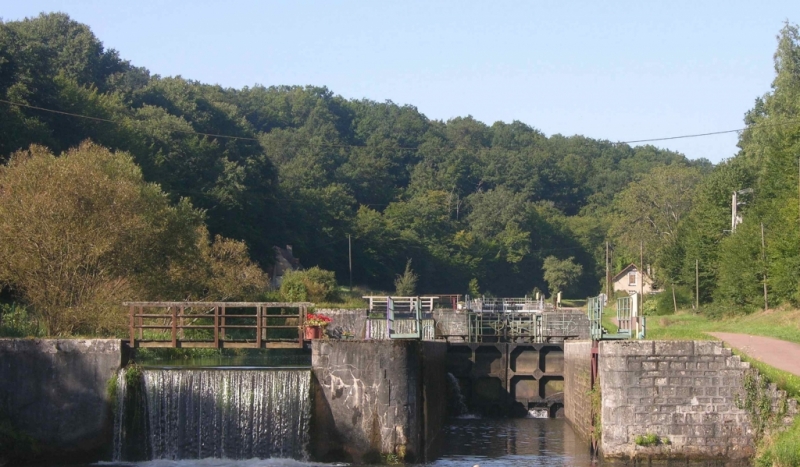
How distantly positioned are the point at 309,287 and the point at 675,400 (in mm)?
→ 45034

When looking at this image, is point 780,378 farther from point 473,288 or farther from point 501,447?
point 473,288

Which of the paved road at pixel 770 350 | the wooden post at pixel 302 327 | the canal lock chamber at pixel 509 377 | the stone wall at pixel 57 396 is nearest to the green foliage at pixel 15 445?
the stone wall at pixel 57 396

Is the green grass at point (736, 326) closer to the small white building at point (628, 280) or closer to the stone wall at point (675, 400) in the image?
the stone wall at point (675, 400)

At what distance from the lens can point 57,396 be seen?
21.8 m

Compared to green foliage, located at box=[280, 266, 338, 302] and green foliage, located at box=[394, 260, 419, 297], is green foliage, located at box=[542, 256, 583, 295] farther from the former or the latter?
green foliage, located at box=[280, 266, 338, 302]

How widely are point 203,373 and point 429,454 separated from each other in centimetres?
531

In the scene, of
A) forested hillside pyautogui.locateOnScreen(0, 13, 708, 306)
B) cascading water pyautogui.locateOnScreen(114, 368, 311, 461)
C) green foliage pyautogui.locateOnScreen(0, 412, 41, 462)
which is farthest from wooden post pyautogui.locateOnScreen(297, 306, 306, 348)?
forested hillside pyautogui.locateOnScreen(0, 13, 708, 306)

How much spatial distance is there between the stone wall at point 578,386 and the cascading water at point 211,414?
6.94 metres

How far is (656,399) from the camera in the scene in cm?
2039

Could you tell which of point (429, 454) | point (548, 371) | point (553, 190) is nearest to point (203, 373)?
point (429, 454)

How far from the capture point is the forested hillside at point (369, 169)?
6244 cm

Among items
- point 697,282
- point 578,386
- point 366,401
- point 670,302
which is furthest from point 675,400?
point 670,302

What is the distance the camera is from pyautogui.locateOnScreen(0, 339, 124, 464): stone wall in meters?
21.7

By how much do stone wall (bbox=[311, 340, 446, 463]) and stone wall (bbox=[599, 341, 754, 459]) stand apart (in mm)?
3924
